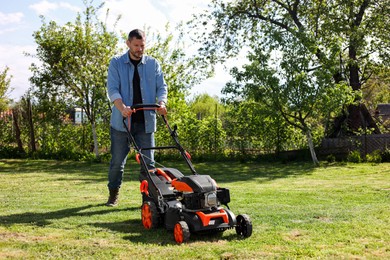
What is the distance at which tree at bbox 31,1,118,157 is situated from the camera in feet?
49.8

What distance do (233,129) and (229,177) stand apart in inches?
200

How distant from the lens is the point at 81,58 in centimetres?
1538

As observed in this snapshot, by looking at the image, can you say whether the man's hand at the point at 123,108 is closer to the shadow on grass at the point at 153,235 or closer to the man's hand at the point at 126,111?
the man's hand at the point at 126,111

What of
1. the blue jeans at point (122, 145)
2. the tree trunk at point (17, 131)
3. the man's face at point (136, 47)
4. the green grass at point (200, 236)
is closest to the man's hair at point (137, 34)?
the man's face at point (136, 47)

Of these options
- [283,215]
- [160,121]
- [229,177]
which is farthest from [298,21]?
[283,215]

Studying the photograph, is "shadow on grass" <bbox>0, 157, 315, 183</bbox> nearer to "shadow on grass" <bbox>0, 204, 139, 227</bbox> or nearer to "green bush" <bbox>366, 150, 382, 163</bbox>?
"green bush" <bbox>366, 150, 382, 163</bbox>

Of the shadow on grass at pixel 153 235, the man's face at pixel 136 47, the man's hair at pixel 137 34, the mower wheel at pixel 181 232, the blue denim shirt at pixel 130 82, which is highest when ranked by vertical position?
the man's hair at pixel 137 34

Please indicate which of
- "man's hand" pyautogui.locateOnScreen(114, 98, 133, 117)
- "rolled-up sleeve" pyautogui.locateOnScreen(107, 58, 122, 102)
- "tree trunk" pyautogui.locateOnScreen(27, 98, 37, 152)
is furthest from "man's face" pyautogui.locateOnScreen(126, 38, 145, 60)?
"tree trunk" pyautogui.locateOnScreen(27, 98, 37, 152)

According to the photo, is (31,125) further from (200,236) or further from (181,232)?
(181,232)

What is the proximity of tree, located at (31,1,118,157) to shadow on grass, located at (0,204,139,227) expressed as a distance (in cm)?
959

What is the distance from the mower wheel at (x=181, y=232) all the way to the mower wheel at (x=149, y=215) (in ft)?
1.67

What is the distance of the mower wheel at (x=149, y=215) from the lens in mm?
4578

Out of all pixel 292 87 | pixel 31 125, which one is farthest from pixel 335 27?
pixel 31 125

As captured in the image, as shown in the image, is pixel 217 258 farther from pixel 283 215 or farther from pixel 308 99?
pixel 308 99
